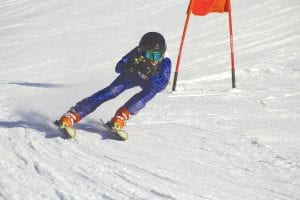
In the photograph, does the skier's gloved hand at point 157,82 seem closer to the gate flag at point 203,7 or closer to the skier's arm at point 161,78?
the skier's arm at point 161,78

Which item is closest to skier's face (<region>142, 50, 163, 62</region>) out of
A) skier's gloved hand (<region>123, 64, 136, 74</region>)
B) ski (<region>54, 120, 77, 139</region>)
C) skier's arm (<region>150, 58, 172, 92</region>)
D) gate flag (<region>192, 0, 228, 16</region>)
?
skier's arm (<region>150, 58, 172, 92</region>)

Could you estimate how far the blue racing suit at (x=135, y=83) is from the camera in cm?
587

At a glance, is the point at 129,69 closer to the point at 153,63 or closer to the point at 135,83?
the point at 135,83

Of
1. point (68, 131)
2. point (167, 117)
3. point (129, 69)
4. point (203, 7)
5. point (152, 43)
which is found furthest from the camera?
point (203, 7)

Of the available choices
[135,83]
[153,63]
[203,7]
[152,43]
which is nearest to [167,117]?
[135,83]

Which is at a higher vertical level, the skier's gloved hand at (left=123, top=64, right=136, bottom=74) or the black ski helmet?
the black ski helmet

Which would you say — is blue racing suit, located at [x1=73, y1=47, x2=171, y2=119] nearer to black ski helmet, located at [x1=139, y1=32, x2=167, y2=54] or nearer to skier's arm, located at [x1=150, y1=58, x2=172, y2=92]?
skier's arm, located at [x1=150, y1=58, x2=172, y2=92]

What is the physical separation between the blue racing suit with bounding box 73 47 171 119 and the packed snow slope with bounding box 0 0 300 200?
35 centimetres

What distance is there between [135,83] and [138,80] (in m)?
Result: 0.06

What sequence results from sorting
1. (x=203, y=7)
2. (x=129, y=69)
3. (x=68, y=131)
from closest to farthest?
(x=68, y=131) < (x=129, y=69) < (x=203, y=7)

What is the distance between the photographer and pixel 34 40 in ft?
45.6

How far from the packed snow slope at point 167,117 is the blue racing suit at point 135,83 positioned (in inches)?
13.6

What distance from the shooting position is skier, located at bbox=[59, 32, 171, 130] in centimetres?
581

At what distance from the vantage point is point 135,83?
243 inches
